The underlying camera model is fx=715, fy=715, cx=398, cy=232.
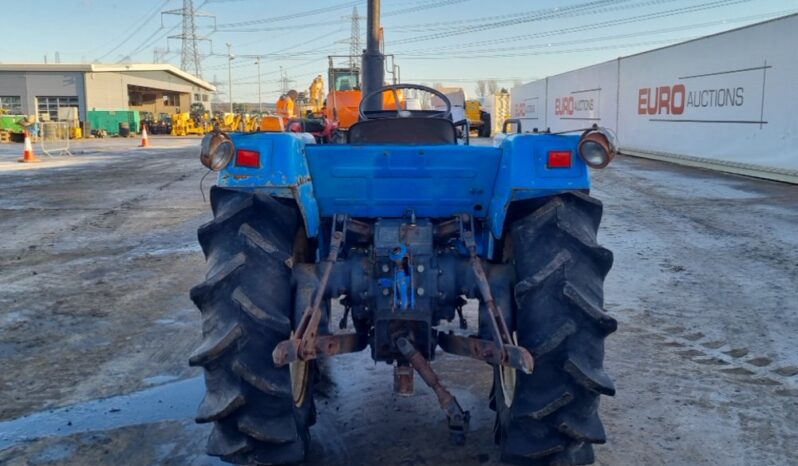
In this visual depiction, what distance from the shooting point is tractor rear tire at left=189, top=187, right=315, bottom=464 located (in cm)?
308

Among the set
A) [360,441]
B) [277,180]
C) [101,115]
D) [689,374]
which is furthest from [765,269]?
[101,115]

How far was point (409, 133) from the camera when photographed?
4.50 metres

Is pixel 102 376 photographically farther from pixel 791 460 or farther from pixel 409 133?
pixel 791 460

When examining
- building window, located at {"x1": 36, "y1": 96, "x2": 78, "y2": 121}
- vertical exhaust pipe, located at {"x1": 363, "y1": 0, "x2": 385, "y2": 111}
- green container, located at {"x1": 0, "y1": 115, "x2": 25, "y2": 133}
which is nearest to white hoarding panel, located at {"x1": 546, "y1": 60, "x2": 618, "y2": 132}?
vertical exhaust pipe, located at {"x1": 363, "y1": 0, "x2": 385, "y2": 111}

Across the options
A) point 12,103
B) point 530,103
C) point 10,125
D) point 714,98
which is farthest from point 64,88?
point 714,98

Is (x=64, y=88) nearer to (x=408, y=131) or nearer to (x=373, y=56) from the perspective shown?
(x=373, y=56)

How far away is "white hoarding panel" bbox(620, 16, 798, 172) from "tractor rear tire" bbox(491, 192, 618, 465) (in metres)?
13.5

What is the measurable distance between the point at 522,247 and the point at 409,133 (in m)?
1.39

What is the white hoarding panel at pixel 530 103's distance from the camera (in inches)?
1362

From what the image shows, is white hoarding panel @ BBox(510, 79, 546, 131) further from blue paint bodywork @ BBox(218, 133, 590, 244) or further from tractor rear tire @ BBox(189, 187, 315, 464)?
tractor rear tire @ BBox(189, 187, 315, 464)

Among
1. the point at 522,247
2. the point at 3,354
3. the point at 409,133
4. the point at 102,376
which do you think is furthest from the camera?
the point at 3,354

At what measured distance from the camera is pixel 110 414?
4.22m

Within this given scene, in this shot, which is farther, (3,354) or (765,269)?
(765,269)

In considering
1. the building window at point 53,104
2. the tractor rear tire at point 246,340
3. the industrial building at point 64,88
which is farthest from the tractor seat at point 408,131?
the building window at point 53,104
